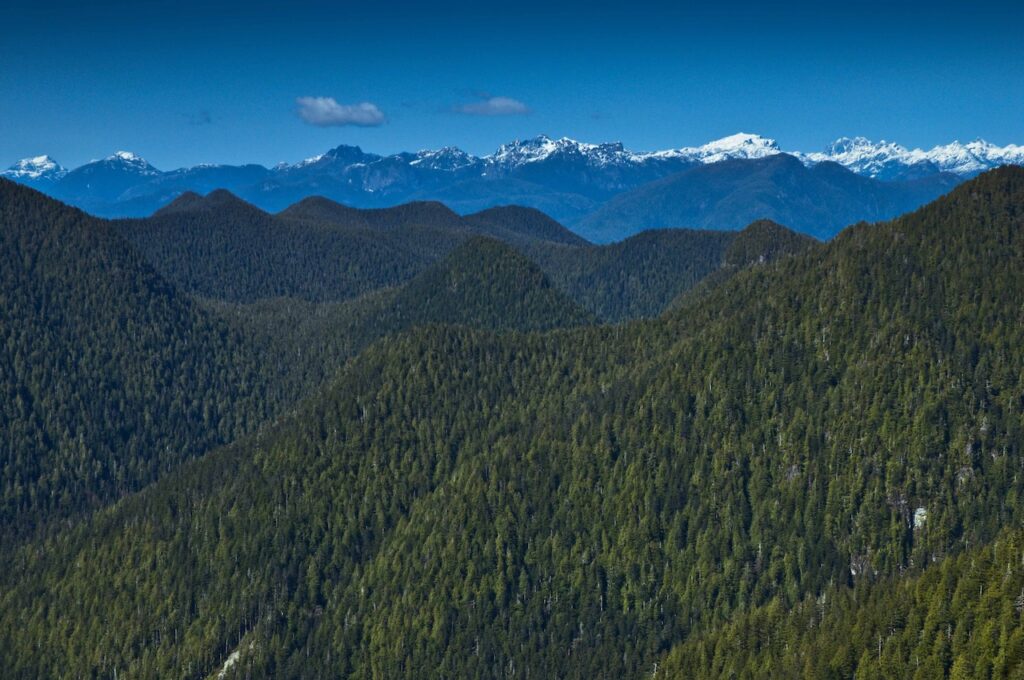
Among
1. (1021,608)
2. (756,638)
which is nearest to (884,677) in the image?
(1021,608)

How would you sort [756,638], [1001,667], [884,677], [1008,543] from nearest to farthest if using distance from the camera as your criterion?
[1001,667] → [884,677] → [1008,543] → [756,638]

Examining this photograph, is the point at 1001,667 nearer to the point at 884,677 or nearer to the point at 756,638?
the point at 884,677

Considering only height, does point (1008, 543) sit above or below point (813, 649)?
above

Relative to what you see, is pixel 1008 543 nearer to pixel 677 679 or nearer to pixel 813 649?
pixel 813 649

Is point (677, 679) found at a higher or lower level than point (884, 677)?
lower

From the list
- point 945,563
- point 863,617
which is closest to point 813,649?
point 863,617

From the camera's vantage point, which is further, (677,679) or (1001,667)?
(677,679)

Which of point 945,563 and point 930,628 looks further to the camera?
point 945,563

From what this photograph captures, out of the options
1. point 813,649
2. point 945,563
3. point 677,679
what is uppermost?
point 945,563

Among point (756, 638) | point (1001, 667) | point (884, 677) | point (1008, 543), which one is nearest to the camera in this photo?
point (1001, 667)
